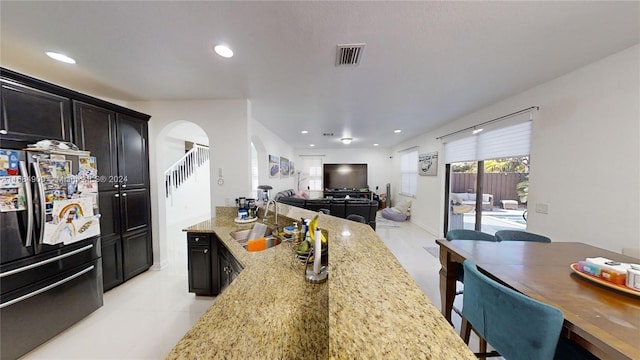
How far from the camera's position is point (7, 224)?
59.9 inches

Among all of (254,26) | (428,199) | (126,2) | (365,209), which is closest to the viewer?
(126,2)

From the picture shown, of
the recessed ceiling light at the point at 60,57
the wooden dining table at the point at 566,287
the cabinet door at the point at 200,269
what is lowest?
the cabinet door at the point at 200,269

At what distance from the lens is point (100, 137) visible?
7.62ft

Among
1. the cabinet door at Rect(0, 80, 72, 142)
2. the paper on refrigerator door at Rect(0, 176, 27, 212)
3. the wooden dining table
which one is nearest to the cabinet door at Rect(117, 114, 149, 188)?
the cabinet door at Rect(0, 80, 72, 142)

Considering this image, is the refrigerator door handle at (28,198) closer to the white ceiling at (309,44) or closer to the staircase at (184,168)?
the white ceiling at (309,44)

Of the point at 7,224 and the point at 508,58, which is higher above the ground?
the point at 508,58

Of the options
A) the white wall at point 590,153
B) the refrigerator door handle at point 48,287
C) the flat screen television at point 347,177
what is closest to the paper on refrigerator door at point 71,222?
the refrigerator door handle at point 48,287

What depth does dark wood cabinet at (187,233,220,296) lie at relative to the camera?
2.33 metres

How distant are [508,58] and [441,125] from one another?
2.78 m

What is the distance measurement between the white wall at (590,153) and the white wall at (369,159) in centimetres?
548

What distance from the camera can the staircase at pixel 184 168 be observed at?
5363mm

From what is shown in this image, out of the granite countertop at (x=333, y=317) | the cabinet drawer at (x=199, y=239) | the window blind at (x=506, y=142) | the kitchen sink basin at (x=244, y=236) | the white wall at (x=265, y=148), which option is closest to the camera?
the granite countertop at (x=333, y=317)

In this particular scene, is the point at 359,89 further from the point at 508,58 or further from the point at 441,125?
the point at 441,125

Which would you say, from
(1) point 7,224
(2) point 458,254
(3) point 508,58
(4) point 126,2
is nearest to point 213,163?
(1) point 7,224
